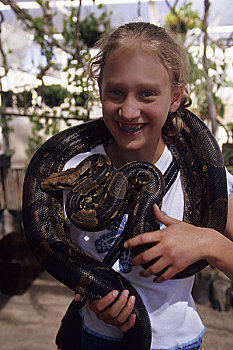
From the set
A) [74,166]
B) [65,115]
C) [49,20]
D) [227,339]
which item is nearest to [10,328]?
[227,339]

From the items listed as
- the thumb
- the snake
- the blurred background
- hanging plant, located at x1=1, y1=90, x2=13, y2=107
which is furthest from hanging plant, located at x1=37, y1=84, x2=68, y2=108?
the thumb

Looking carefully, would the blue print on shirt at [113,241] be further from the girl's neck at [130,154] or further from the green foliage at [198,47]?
the green foliage at [198,47]

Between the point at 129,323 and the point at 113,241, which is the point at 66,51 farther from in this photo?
the point at 129,323

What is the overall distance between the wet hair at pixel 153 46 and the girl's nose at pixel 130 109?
139 mm

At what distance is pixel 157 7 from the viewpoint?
324 cm

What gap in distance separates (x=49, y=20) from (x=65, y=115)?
0.87 metres

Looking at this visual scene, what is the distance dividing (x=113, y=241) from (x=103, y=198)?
0.13 m

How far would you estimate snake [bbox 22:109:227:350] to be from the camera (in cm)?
88

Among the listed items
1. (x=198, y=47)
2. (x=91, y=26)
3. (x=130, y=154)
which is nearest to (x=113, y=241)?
(x=130, y=154)

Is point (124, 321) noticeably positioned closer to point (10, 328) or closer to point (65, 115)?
point (10, 328)

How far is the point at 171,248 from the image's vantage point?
2.55ft

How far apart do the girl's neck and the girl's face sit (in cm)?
8

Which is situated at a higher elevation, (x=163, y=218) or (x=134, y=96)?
(x=134, y=96)

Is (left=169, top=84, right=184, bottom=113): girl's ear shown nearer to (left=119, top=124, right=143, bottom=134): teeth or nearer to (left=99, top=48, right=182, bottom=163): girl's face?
(left=99, top=48, right=182, bottom=163): girl's face
